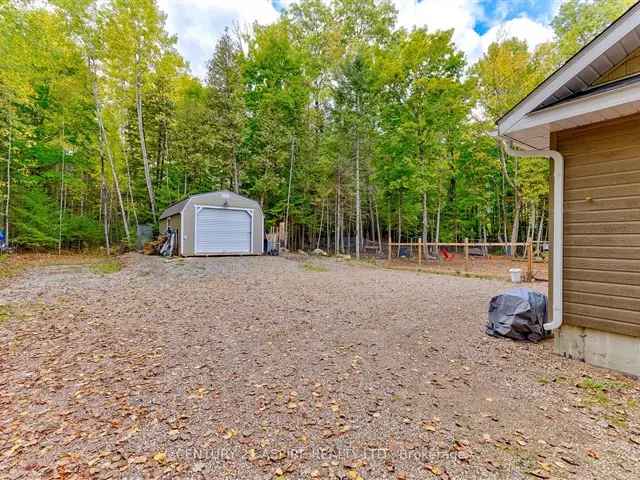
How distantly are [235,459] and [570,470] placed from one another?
6.63 ft

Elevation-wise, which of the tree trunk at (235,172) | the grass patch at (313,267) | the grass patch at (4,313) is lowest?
the grass patch at (4,313)

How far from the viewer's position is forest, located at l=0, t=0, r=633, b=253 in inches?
512

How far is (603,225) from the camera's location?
3100mm

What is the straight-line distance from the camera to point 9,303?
536 cm

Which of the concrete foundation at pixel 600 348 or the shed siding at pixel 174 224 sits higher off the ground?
the shed siding at pixel 174 224

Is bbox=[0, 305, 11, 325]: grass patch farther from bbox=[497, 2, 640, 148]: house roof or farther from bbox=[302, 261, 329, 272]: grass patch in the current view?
bbox=[497, 2, 640, 148]: house roof

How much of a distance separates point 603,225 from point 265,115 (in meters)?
16.6

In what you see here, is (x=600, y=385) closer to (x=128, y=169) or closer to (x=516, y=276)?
(x=516, y=276)

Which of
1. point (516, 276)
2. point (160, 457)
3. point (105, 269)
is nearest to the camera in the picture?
point (160, 457)

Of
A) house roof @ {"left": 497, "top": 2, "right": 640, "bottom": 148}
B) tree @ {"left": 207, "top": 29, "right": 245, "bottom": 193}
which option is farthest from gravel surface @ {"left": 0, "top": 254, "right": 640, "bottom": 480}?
tree @ {"left": 207, "top": 29, "right": 245, "bottom": 193}

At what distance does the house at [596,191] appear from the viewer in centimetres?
290

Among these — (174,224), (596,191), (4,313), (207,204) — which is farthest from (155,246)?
(596,191)

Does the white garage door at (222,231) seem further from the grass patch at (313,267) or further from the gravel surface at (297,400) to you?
the gravel surface at (297,400)

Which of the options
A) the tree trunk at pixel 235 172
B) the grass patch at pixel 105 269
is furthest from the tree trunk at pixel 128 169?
the grass patch at pixel 105 269
